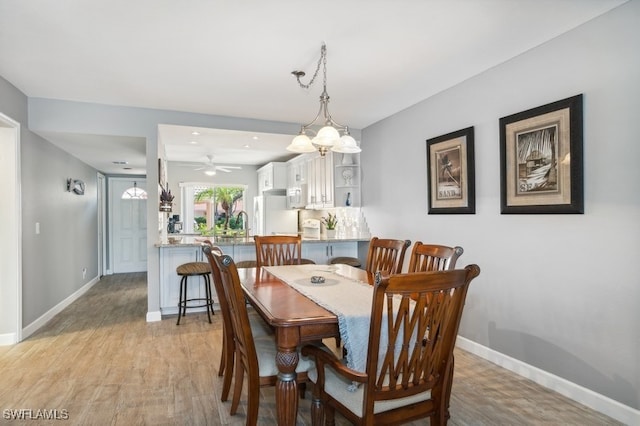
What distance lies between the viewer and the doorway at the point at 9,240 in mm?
3516

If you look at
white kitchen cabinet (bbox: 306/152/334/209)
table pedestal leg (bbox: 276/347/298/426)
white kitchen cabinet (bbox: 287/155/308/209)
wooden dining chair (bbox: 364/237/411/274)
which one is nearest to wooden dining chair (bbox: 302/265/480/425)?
table pedestal leg (bbox: 276/347/298/426)

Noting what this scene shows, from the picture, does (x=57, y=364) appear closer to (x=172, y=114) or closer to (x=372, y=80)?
(x=172, y=114)

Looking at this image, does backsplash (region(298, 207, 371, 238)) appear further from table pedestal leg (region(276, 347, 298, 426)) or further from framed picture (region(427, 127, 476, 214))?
table pedestal leg (region(276, 347, 298, 426))

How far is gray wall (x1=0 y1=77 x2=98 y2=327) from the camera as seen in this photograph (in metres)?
3.71

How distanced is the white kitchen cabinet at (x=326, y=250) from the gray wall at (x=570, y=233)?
1695 millimetres

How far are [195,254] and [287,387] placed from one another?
309 cm

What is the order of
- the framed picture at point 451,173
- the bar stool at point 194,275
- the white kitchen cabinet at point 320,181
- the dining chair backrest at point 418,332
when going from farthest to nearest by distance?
the white kitchen cabinet at point 320,181 < the bar stool at point 194,275 < the framed picture at point 451,173 < the dining chair backrest at point 418,332

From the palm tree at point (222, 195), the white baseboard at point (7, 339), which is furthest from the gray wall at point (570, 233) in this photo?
the palm tree at point (222, 195)

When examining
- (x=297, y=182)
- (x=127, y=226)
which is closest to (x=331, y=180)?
(x=297, y=182)

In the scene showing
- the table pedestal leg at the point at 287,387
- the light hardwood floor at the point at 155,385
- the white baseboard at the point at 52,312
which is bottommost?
the light hardwood floor at the point at 155,385

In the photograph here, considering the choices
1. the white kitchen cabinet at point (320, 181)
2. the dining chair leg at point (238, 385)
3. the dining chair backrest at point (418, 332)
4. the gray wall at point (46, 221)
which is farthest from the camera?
the white kitchen cabinet at point (320, 181)

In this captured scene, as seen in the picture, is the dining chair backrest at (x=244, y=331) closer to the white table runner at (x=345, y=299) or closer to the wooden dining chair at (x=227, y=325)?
the wooden dining chair at (x=227, y=325)

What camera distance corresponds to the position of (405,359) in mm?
1472

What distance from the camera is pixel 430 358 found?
5.10ft
